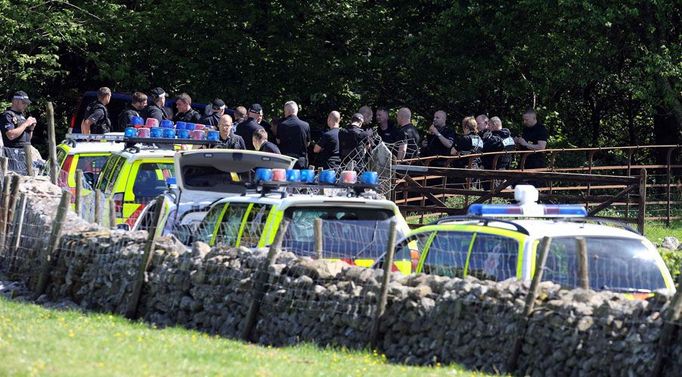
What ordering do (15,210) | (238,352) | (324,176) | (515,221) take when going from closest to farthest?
(238,352)
(515,221)
(324,176)
(15,210)

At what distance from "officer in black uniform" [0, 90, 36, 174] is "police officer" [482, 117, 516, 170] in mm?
7998

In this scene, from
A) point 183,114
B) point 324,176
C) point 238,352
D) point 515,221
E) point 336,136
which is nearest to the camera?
point 238,352

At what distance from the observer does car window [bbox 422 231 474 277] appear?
1228 cm

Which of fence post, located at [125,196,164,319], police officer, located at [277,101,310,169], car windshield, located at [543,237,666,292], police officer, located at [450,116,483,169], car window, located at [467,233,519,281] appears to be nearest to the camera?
car windshield, located at [543,237,666,292]

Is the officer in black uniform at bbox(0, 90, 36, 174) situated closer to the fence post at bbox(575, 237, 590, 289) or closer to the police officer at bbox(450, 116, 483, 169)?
the police officer at bbox(450, 116, 483, 169)

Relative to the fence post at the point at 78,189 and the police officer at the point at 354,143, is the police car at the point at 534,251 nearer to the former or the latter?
the fence post at the point at 78,189

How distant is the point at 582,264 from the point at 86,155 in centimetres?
1236

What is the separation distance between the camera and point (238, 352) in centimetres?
1125

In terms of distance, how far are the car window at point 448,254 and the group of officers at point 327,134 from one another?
7138mm

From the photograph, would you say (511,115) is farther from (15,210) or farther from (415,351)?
(415,351)

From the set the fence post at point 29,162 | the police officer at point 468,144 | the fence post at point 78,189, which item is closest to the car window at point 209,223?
the fence post at point 78,189

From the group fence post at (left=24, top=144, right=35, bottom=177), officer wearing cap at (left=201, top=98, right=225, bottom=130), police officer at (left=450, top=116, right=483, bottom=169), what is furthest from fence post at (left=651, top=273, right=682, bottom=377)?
officer wearing cap at (left=201, top=98, right=225, bottom=130)

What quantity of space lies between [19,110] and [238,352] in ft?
40.4

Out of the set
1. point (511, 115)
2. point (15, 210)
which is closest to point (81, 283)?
point (15, 210)
